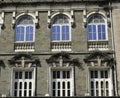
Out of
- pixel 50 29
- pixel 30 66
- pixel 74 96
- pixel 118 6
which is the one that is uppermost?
pixel 118 6

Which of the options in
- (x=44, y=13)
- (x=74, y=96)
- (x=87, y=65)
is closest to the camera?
(x=74, y=96)

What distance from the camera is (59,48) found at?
93.0 ft

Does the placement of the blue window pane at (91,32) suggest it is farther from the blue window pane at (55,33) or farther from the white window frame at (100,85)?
the white window frame at (100,85)

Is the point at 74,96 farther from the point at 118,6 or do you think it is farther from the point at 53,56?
the point at 118,6

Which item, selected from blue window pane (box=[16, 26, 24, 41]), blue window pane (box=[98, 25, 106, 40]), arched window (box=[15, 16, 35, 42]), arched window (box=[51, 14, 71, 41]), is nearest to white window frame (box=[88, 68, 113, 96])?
blue window pane (box=[98, 25, 106, 40])

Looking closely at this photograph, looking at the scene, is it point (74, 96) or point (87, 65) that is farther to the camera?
point (87, 65)

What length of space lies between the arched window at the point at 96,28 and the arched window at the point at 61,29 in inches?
61.5

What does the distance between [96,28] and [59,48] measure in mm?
3153

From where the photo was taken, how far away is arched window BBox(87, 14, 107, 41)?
93.8ft

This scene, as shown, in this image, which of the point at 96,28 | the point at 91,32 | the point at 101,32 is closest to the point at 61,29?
the point at 91,32

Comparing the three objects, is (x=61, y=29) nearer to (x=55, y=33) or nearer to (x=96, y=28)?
(x=55, y=33)

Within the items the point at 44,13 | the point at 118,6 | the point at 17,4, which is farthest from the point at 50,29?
the point at 118,6

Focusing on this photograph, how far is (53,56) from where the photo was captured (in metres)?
27.8

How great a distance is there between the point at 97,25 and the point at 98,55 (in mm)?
2526
